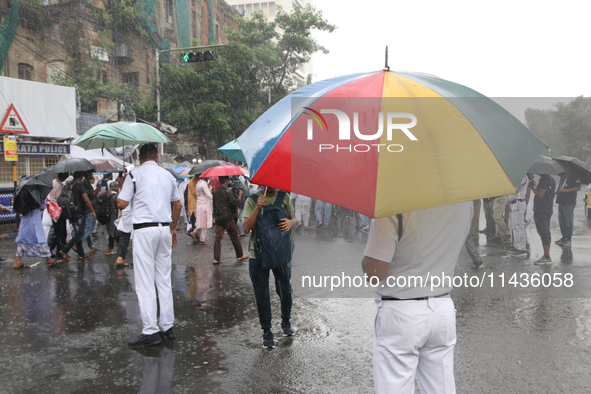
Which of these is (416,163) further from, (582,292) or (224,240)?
(224,240)

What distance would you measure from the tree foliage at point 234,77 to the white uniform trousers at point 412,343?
76.4 ft

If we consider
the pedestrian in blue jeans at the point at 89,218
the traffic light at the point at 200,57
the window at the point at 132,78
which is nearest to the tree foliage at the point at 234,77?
the window at the point at 132,78

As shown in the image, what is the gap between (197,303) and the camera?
6402 mm

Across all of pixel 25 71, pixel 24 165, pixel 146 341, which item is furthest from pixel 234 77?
pixel 146 341

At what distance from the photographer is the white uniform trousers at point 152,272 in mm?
4812

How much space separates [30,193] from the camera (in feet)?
28.7

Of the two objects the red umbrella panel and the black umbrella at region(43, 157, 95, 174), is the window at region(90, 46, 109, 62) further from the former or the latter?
the red umbrella panel

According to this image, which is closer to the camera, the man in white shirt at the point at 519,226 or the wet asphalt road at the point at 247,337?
the wet asphalt road at the point at 247,337

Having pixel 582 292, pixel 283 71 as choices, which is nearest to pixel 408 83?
pixel 582 292

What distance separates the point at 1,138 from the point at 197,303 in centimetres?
1136

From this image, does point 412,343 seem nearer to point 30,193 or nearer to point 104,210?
point 30,193

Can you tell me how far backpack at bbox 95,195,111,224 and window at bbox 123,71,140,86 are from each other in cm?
2178

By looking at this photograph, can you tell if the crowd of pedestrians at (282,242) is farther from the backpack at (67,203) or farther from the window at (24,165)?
the window at (24,165)

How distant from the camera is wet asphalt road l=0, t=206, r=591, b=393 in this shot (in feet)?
13.0
